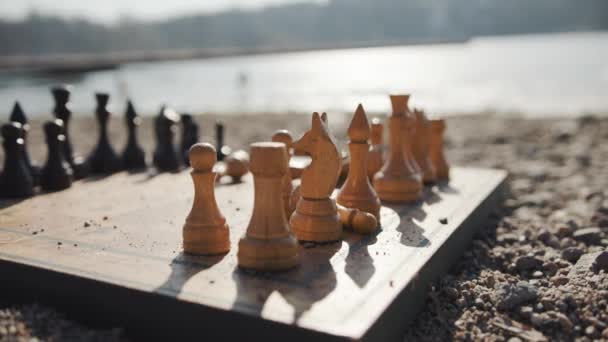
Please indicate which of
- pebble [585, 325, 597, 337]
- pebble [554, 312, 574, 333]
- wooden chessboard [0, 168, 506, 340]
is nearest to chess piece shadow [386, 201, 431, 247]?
wooden chessboard [0, 168, 506, 340]

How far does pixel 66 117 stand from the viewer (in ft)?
14.8

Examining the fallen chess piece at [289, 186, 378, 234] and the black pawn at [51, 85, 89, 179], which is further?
the black pawn at [51, 85, 89, 179]

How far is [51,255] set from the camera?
262cm

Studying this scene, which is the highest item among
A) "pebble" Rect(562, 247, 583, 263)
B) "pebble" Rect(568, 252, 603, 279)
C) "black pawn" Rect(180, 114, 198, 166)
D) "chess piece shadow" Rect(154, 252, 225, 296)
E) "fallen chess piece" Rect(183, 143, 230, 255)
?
"fallen chess piece" Rect(183, 143, 230, 255)

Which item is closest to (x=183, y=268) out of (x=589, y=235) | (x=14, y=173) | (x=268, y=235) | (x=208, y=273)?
(x=208, y=273)

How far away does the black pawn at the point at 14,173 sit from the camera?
3.68 m

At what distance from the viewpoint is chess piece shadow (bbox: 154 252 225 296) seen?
221cm

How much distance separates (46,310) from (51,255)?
31 centimetres

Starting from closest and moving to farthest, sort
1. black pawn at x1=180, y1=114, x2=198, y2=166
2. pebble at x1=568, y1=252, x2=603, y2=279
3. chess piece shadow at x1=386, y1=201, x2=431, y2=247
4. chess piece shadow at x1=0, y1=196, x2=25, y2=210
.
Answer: chess piece shadow at x1=386, y1=201, x2=431, y2=247
pebble at x1=568, y1=252, x2=603, y2=279
chess piece shadow at x1=0, y1=196, x2=25, y2=210
black pawn at x1=180, y1=114, x2=198, y2=166


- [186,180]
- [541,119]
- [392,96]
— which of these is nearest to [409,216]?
[392,96]

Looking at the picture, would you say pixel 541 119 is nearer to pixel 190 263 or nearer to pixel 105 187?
pixel 105 187

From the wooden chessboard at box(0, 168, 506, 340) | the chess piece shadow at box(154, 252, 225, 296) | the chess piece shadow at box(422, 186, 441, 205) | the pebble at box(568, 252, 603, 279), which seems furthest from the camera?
the chess piece shadow at box(422, 186, 441, 205)

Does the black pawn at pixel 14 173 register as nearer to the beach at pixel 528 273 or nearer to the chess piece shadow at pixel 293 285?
the beach at pixel 528 273

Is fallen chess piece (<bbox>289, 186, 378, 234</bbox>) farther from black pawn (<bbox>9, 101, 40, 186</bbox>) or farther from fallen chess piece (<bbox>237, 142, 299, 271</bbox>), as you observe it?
black pawn (<bbox>9, 101, 40, 186</bbox>)
